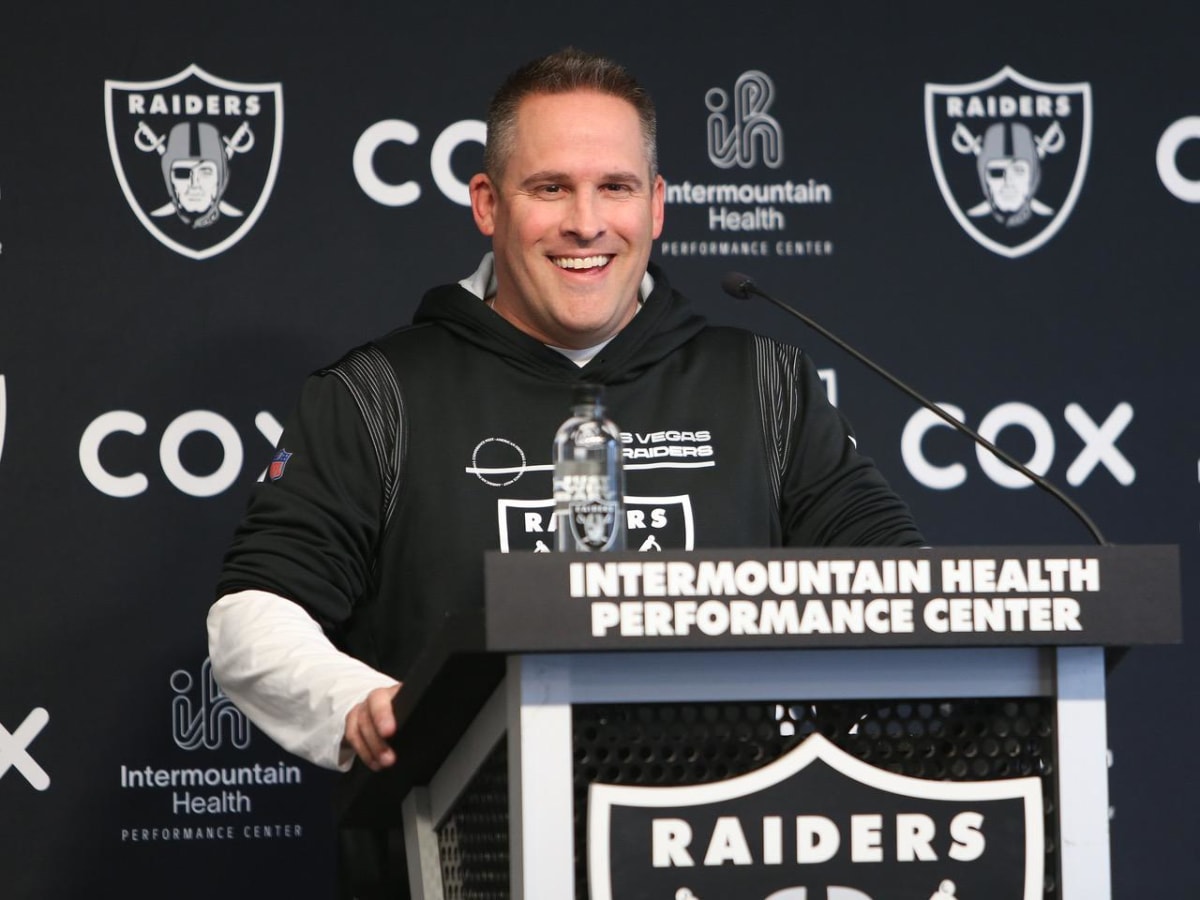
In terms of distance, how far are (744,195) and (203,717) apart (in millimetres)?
1277

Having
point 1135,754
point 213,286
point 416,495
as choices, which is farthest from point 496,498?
point 1135,754

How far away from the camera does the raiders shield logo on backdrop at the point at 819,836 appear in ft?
3.85

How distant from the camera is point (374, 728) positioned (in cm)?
130

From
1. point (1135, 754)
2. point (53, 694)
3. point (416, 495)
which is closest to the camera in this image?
point (416, 495)

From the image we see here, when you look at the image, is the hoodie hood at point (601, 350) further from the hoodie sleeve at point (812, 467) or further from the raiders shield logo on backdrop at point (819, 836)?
the raiders shield logo on backdrop at point (819, 836)

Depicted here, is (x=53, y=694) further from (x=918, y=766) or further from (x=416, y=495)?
(x=918, y=766)

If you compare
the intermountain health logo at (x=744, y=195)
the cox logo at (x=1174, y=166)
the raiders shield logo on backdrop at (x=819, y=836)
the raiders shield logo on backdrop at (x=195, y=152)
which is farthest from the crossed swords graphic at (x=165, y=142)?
the raiders shield logo on backdrop at (x=819, y=836)

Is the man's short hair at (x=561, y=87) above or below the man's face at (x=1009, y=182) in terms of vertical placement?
below

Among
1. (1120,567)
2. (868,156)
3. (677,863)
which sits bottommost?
(677,863)

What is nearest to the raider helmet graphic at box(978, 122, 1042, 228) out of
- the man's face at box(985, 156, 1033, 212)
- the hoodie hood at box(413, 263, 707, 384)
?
the man's face at box(985, 156, 1033, 212)

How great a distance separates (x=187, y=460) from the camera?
2.72 metres

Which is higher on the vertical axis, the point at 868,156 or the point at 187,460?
the point at 868,156

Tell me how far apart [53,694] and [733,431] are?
4.22ft

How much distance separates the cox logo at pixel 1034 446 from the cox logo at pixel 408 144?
889 mm
